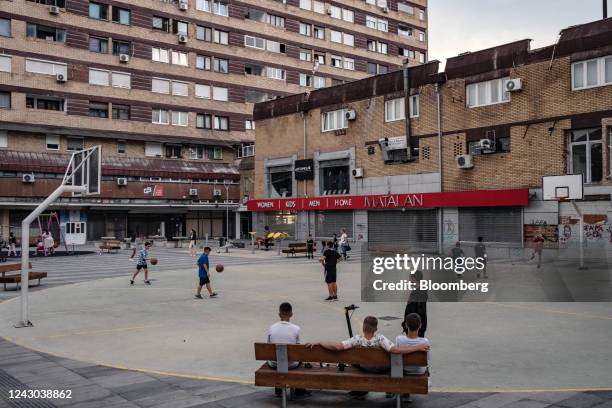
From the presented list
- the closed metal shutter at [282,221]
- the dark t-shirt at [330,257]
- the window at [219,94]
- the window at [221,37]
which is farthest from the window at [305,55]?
the dark t-shirt at [330,257]

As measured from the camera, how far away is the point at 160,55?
5394cm

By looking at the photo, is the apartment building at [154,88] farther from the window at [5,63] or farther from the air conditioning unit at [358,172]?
the air conditioning unit at [358,172]

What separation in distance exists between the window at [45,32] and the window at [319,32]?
27106 millimetres

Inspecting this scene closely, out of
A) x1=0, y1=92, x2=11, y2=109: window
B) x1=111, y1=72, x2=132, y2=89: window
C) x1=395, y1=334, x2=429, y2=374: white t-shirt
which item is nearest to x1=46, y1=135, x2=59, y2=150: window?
x1=0, y1=92, x2=11, y2=109: window

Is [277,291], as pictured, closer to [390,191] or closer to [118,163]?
[390,191]

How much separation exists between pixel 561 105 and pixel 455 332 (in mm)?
21837

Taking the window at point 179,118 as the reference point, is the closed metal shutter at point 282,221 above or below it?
below

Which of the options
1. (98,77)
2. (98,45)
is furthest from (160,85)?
(98,45)

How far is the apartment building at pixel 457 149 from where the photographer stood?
28953 millimetres

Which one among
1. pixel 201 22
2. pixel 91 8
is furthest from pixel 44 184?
pixel 201 22

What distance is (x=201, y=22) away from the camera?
56.6 metres

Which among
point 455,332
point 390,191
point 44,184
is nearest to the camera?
point 455,332

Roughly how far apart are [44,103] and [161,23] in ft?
45.3

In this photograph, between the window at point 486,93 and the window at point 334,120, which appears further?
the window at point 334,120
